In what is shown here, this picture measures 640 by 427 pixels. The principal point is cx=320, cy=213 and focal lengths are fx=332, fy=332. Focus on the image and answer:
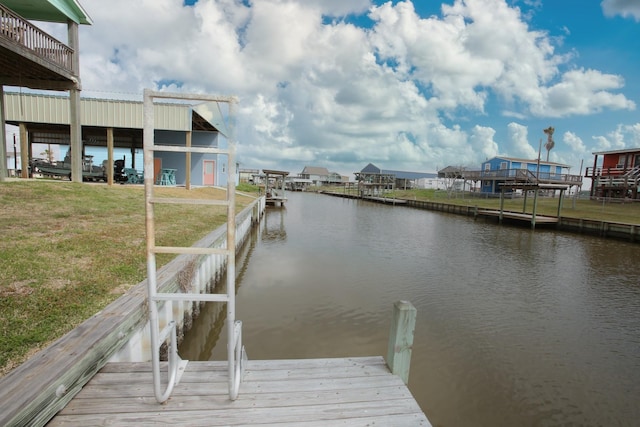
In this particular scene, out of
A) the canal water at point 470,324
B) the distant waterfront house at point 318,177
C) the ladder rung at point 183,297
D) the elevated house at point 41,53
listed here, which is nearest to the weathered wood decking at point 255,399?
the ladder rung at point 183,297

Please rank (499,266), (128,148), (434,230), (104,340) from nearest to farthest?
(104,340)
(499,266)
(434,230)
(128,148)

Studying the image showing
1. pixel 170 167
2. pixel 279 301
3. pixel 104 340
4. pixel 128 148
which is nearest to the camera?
pixel 104 340

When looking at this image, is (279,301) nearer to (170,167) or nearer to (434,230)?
(434,230)

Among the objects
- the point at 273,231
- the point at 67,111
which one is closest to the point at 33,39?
the point at 67,111

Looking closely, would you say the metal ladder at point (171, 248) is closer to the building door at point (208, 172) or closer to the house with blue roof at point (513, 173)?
the building door at point (208, 172)

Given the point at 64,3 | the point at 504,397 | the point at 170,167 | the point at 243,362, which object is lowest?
the point at 504,397

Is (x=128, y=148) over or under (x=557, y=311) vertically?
over

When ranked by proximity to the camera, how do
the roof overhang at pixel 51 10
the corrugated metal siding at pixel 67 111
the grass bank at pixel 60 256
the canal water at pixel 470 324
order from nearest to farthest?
the grass bank at pixel 60 256 < the canal water at pixel 470 324 < the roof overhang at pixel 51 10 < the corrugated metal siding at pixel 67 111

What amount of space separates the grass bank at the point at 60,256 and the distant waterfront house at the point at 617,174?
3901 cm

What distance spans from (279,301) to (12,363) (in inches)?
204

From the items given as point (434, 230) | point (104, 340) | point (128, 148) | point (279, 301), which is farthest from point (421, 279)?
point (128, 148)

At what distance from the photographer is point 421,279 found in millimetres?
9891

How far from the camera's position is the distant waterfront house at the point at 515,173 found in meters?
35.2

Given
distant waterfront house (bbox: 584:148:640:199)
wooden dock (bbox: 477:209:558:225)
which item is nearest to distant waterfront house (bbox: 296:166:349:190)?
distant waterfront house (bbox: 584:148:640:199)
